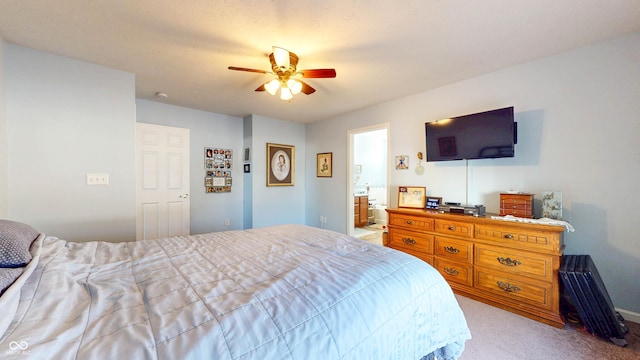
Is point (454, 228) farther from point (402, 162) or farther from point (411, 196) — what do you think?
point (402, 162)

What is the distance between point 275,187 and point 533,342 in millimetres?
3930

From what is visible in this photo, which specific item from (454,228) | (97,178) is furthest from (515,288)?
(97,178)

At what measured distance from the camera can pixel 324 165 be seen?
4719 mm

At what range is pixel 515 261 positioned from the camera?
216 cm

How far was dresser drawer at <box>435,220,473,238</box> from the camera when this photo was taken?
2.43 m

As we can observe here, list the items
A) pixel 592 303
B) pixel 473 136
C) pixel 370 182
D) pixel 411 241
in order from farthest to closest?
pixel 370 182 < pixel 411 241 < pixel 473 136 < pixel 592 303

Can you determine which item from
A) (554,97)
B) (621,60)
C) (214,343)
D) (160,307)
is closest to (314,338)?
(214,343)

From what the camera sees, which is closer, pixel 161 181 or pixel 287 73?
pixel 287 73

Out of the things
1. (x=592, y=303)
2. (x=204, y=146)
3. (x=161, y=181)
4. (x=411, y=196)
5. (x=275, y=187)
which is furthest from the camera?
(x=275, y=187)

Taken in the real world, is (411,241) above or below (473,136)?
below

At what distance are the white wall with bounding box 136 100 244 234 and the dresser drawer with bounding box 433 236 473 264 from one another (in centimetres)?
341

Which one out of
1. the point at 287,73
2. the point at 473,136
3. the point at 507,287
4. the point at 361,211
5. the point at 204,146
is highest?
the point at 287,73

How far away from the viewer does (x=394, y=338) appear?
1.02 meters

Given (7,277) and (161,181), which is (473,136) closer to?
(7,277)
